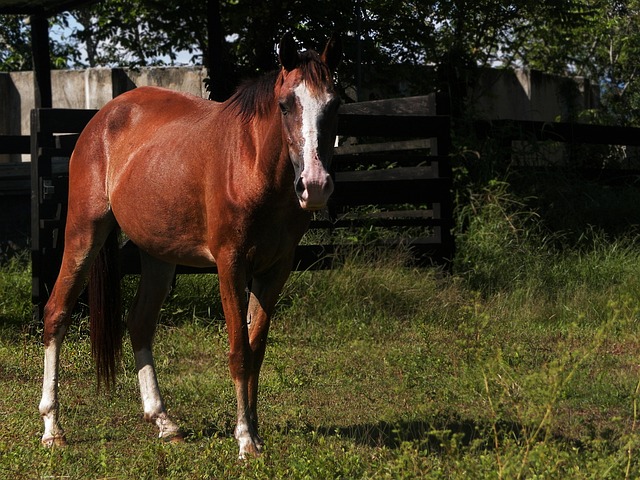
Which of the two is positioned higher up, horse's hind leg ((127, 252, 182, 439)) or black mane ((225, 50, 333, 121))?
black mane ((225, 50, 333, 121))

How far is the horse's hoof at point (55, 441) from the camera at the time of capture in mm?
4914

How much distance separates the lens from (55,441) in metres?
4.96

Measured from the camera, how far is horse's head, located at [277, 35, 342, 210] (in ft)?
13.2

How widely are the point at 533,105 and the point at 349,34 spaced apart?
6618mm

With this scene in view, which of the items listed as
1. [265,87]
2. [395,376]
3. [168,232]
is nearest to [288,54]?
[265,87]

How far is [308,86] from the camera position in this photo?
423 centimetres

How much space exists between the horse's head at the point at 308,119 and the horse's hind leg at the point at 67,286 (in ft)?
5.22

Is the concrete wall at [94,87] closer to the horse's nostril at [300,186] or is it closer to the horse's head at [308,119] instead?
the horse's head at [308,119]

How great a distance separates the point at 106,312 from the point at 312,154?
6.99 ft

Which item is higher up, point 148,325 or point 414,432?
point 148,325

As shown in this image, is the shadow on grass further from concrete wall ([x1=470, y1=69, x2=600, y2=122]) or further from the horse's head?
concrete wall ([x1=470, y1=69, x2=600, y2=122])

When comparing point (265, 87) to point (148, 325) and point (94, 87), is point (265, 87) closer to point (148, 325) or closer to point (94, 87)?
point (148, 325)

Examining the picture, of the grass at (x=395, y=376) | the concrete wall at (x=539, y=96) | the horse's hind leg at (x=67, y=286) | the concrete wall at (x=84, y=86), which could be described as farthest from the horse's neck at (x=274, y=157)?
the concrete wall at (x=539, y=96)

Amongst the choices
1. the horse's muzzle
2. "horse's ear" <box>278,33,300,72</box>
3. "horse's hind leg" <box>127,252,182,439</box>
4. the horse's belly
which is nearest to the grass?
"horse's hind leg" <box>127,252,182,439</box>
